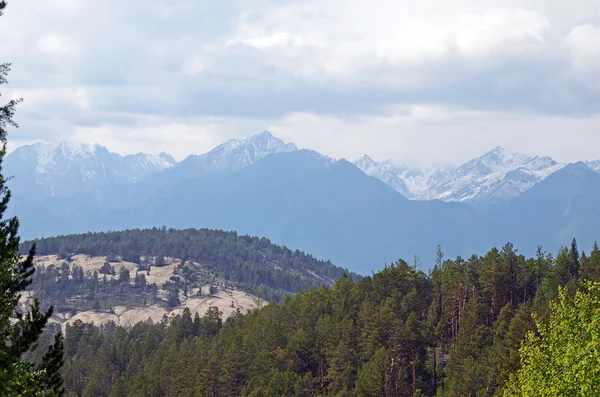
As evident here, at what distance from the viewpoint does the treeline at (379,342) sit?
84.1 metres

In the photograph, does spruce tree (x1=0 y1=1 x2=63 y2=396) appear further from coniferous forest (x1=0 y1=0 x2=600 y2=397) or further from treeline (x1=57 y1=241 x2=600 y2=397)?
treeline (x1=57 y1=241 x2=600 y2=397)

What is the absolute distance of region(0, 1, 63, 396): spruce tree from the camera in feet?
73.6

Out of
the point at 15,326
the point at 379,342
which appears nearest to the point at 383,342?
the point at 379,342

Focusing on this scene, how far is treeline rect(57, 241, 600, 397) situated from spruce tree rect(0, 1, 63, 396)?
50547 millimetres

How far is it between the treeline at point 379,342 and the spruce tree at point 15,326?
166 feet

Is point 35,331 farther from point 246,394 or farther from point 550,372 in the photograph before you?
point 246,394

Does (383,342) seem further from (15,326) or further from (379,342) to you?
(15,326)

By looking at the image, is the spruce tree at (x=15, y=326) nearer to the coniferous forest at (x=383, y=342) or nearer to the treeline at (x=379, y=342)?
the coniferous forest at (x=383, y=342)

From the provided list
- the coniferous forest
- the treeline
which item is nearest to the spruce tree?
the coniferous forest

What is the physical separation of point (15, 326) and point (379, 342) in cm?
7600

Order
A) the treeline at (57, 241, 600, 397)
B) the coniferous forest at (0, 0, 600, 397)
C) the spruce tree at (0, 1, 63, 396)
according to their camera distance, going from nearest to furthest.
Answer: the spruce tree at (0, 1, 63, 396) → the coniferous forest at (0, 0, 600, 397) → the treeline at (57, 241, 600, 397)

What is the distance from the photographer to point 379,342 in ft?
317

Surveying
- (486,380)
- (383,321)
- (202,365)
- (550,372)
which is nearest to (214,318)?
(202,365)

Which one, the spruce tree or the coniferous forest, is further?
the coniferous forest
